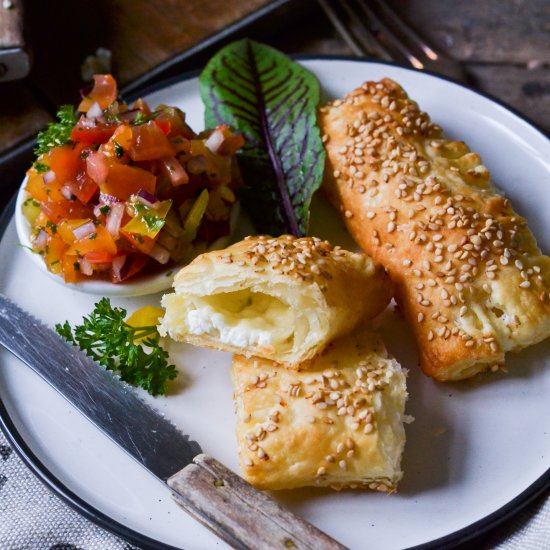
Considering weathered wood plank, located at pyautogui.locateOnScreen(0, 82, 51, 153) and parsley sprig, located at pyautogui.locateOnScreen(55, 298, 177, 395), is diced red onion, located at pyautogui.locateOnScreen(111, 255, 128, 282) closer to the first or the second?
parsley sprig, located at pyautogui.locateOnScreen(55, 298, 177, 395)

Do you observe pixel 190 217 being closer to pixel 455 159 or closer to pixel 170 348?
pixel 170 348

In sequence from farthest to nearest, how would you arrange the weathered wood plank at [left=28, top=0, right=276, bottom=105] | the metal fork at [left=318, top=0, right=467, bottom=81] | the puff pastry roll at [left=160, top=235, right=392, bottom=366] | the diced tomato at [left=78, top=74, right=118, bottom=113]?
the weathered wood plank at [left=28, top=0, right=276, bottom=105] → the metal fork at [left=318, top=0, right=467, bottom=81] → the diced tomato at [left=78, top=74, right=118, bottom=113] → the puff pastry roll at [left=160, top=235, right=392, bottom=366]

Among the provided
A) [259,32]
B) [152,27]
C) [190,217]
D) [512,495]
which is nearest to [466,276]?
[512,495]

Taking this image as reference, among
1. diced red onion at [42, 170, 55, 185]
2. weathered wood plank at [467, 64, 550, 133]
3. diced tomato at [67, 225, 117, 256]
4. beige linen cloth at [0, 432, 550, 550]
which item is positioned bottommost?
beige linen cloth at [0, 432, 550, 550]

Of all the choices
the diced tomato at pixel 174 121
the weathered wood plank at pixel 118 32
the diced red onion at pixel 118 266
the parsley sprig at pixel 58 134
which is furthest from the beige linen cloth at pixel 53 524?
the weathered wood plank at pixel 118 32

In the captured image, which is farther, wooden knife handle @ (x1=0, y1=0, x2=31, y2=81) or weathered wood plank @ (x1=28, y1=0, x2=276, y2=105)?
weathered wood plank @ (x1=28, y1=0, x2=276, y2=105)

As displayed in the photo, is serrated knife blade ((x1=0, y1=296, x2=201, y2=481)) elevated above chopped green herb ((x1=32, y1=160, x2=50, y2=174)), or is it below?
below

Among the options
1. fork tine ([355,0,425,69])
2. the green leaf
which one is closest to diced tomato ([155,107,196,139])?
the green leaf

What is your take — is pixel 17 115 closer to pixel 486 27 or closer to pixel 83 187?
pixel 83 187
